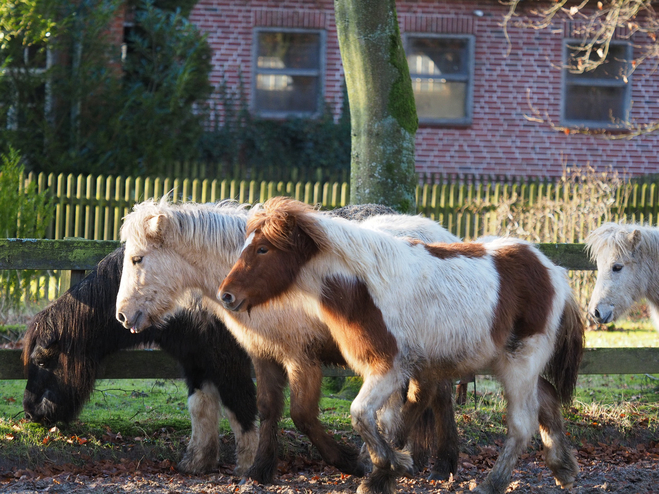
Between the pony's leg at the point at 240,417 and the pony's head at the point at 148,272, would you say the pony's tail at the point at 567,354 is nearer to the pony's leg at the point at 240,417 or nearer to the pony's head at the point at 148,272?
the pony's leg at the point at 240,417

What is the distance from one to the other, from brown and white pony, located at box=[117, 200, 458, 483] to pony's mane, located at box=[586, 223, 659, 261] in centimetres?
218

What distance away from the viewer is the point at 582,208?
9930 millimetres

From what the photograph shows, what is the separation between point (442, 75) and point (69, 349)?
12.7m

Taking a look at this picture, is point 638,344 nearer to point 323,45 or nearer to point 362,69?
point 362,69

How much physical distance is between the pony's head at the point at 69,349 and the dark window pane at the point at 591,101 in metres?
13.6

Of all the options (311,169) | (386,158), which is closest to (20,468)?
(386,158)

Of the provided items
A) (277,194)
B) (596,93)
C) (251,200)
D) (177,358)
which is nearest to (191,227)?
(177,358)

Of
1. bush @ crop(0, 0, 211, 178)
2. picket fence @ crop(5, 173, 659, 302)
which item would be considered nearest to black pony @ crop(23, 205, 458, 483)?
picket fence @ crop(5, 173, 659, 302)

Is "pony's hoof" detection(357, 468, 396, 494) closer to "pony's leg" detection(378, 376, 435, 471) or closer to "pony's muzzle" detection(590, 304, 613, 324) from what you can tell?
"pony's leg" detection(378, 376, 435, 471)

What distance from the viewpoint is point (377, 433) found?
3715mm

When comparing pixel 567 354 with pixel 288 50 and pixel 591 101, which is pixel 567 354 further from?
pixel 591 101

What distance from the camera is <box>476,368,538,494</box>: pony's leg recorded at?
4066 mm

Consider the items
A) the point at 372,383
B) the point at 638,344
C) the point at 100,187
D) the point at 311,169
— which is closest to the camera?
the point at 372,383

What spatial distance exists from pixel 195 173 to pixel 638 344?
869 centimetres
